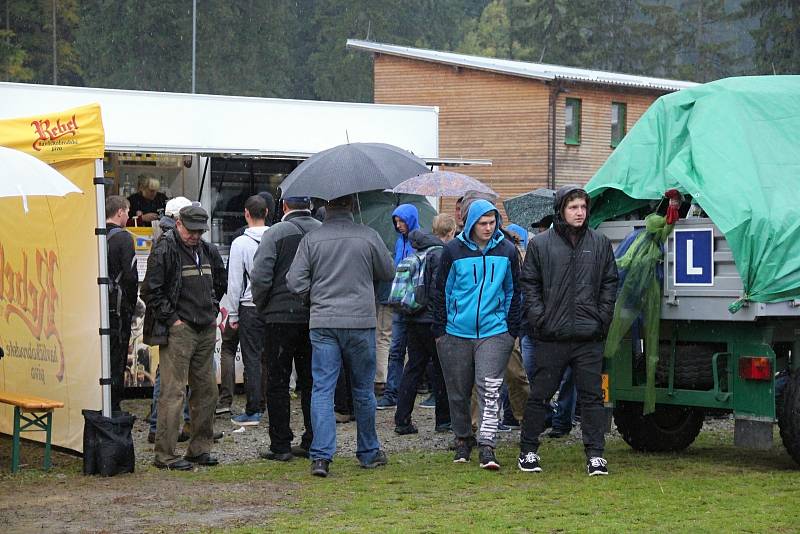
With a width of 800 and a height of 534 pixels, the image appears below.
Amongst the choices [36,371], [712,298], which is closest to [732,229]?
[712,298]

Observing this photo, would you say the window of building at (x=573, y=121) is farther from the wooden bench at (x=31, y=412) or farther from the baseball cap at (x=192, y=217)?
the wooden bench at (x=31, y=412)

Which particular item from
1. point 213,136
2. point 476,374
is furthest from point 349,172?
point 213,136

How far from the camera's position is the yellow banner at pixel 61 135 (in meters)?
8.73

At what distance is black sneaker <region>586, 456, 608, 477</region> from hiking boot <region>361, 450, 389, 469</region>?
1452mm

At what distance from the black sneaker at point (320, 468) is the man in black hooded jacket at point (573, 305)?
136 cm

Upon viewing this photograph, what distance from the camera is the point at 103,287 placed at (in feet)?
29.0

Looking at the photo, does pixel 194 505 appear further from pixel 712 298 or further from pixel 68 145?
pixel 712 298

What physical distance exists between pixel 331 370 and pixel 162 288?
129 cm

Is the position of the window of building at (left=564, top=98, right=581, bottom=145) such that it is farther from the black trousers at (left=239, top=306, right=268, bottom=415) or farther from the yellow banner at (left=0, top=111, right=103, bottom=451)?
the yellow banner at (left=0, top=111, right=103, bottom=451)

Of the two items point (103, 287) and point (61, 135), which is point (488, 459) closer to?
point (103, 287)

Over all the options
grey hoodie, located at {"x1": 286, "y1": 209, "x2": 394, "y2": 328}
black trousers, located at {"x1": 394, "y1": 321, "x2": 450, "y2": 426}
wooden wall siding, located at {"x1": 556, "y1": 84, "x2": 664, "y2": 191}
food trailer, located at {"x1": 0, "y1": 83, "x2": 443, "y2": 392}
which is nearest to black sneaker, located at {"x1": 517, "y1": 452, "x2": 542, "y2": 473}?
grey hoodie, located at {"x1": 286, "y1": 209, "x2": 394, "y2": 328}

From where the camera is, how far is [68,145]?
8.77 metres

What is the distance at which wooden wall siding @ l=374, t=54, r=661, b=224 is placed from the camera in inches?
1532

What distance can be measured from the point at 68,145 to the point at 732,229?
4.36 meters
